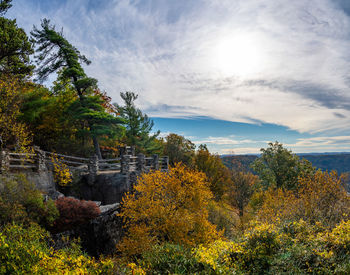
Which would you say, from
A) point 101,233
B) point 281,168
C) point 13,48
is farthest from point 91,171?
point 281,168

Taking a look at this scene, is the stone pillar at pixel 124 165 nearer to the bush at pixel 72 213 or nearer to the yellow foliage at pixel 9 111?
the bush at pixel 72 213

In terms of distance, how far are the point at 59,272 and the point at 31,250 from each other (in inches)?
41.2

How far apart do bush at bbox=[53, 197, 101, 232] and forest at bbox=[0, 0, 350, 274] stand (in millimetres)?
57

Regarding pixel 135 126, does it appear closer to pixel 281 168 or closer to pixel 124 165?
pixel 124 165

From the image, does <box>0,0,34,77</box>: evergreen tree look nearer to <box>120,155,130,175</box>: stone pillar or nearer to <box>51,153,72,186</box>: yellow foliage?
<box>51,153,72,186</box>: yellow foliage

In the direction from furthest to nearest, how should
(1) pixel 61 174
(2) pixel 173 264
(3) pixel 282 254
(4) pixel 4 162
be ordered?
(1) pixel 61 174, (4) pixel 4 162, (3) pixel 282 254, (2) pixel 173 264

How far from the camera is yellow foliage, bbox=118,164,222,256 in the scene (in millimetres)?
11938

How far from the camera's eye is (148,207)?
528 inches

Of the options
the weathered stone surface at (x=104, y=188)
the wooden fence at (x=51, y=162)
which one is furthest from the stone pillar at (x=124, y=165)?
the weathered stone surface at (x=104, y=188)

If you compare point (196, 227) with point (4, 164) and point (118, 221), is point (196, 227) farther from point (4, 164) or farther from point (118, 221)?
point (4, 164)

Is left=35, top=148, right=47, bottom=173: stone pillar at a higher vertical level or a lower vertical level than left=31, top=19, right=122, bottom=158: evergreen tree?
lower

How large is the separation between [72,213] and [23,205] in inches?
98.0

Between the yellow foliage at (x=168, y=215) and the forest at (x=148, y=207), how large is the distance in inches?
2.6

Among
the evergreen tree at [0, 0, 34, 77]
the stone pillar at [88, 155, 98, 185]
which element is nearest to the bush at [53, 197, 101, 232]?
the stone pillar at [88, 155, 98, 185]
